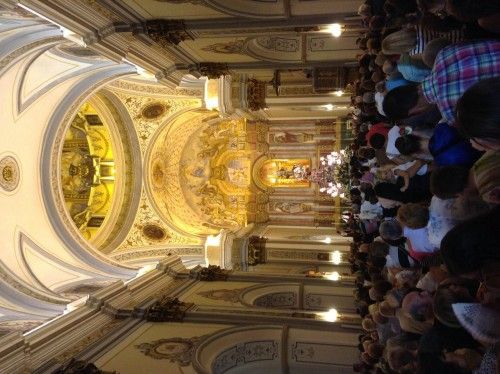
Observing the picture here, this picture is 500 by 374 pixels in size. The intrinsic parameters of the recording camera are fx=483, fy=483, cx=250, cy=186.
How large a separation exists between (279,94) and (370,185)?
18.9ft

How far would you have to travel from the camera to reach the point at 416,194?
4.45 meters

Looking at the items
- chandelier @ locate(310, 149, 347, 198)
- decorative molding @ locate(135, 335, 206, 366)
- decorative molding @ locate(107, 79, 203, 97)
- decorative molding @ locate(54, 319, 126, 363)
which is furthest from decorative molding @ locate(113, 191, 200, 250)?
decorative molding @ locate(135, 335, 206, 366)

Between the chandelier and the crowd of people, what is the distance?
332 inches

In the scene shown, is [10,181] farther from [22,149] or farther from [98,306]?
[98,306]

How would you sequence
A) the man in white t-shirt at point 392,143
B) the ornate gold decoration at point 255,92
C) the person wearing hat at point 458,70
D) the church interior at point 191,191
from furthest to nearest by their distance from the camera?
the ornate gold decoration at point 255,92, the church interior at point 191,191, the man in white t-shirt at point 392,143, the person wearing hat at point 458,70

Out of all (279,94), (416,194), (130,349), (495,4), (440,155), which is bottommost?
(130,349)

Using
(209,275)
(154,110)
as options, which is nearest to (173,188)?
(154,110)

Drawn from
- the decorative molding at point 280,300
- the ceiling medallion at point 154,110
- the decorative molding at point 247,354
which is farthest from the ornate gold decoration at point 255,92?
the decorative molding at point 247,354

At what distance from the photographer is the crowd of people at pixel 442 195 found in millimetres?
2514

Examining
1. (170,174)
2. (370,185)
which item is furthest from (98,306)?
(170,174)

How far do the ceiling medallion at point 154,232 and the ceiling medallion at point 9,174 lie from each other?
5675 mm

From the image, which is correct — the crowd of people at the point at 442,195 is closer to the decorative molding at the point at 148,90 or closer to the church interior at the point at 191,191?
the church interior at the point at 191,191

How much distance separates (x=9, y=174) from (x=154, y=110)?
226 inches

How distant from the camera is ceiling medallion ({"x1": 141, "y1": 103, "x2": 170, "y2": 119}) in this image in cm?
1359
